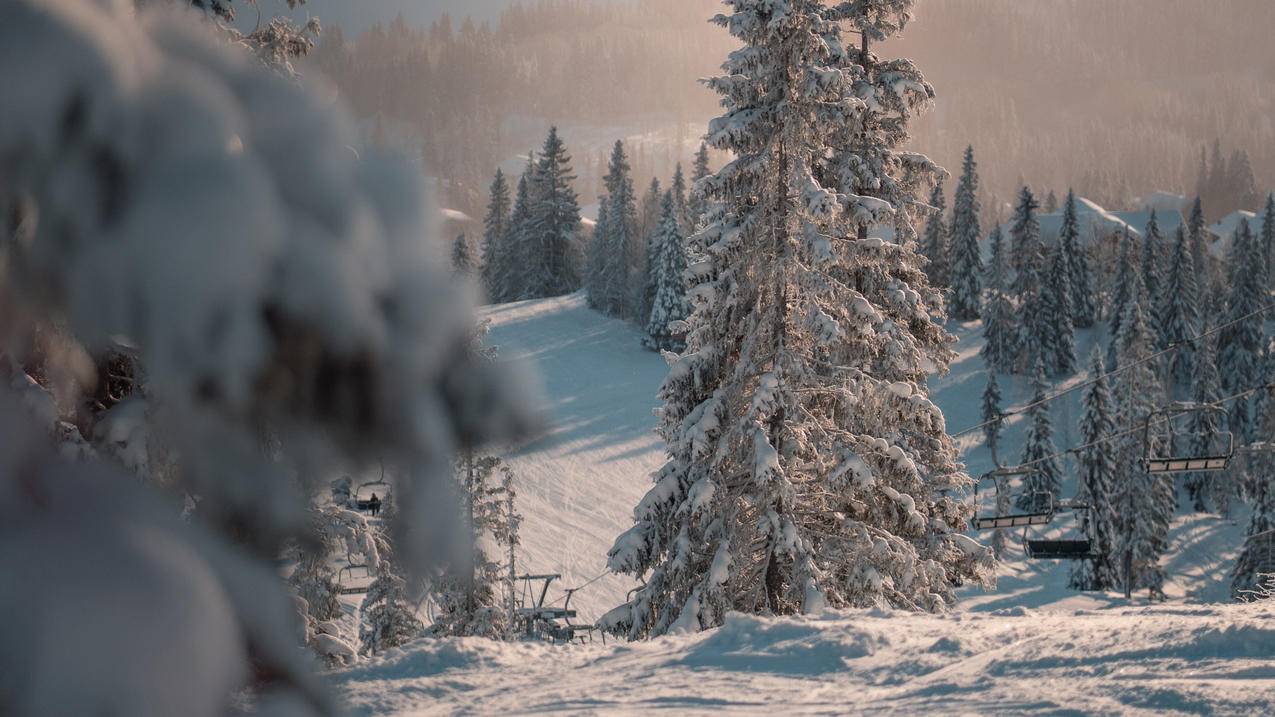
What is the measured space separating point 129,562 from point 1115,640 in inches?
249

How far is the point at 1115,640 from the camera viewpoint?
240 inches

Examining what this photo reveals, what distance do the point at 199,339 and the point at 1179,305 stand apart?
75303 mm

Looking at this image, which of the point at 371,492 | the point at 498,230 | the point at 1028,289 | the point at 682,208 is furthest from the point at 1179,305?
the point at 371,492

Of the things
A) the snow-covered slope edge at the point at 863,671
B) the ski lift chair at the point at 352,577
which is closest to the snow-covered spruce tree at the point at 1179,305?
the snow-covered slope edge at the point at 863,671

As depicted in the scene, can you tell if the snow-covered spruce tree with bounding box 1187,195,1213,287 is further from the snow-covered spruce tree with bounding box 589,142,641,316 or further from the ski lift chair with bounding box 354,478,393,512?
the ski lift chair with bounding box 354,478,393,512

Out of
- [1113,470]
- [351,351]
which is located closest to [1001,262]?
[1113,470]

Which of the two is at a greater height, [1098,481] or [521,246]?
[521,246]

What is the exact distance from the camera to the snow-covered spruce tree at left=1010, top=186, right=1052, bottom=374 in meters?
63.9

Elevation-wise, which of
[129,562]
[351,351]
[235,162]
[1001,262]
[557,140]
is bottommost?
[129,562]

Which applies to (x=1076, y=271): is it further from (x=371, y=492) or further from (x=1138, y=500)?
(x=371, y=492)

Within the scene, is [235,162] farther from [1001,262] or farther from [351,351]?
[1001,262]

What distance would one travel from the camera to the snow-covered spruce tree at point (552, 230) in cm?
6912

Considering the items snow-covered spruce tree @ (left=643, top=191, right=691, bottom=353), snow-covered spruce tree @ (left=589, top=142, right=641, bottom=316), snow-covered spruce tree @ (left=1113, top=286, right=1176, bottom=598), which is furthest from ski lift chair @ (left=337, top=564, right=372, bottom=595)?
snow-covered spruce tree @ (left=589, top=142, right=641, bottom=316)

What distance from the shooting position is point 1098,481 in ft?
147
